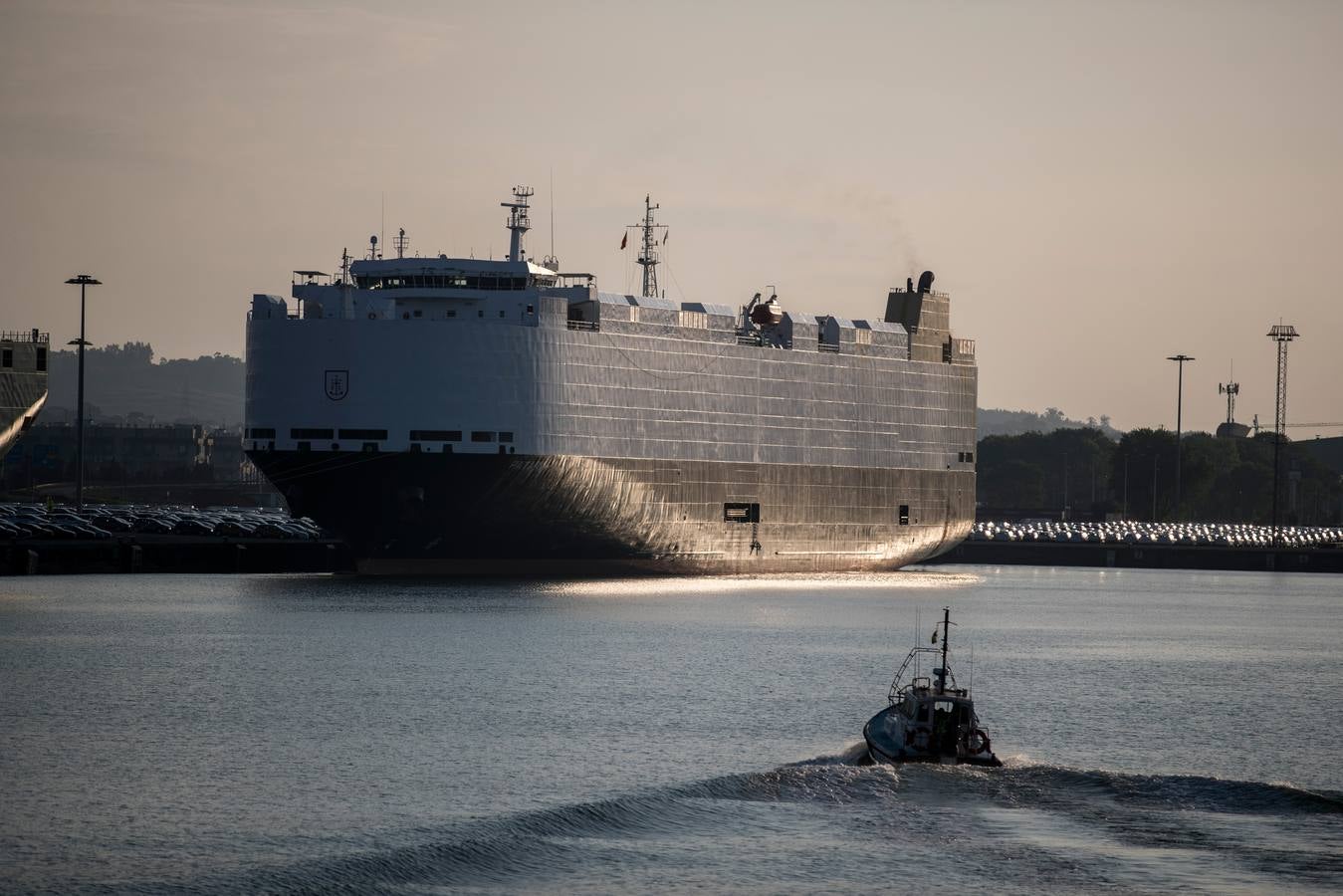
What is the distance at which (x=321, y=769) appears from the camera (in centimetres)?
5512

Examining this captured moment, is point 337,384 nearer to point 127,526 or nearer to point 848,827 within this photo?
point 127,526

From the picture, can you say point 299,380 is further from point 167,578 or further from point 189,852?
point 189,852

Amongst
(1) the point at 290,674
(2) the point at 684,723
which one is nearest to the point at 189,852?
(2) the point at 684,723

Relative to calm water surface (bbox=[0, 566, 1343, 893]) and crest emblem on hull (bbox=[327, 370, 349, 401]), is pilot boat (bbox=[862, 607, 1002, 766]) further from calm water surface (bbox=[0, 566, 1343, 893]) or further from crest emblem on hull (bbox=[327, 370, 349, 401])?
crest emblem on hull (bbox=[327, 370, 349, 401])

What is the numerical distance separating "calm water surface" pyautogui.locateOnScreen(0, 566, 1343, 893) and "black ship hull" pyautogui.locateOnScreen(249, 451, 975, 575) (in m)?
18.4

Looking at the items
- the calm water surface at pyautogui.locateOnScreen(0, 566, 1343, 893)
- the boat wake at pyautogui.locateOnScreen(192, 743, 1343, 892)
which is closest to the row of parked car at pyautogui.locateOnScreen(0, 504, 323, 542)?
the calm water surface at pyautogui.locateOnScreen(0, 566, 1343, 893)

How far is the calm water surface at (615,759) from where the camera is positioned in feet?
148

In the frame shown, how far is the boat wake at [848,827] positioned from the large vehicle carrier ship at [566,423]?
227 feet

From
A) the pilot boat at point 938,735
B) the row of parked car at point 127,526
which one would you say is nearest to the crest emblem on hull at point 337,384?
the row of parked car at point 127,526

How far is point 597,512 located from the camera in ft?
434

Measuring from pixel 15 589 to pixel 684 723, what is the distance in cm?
6292

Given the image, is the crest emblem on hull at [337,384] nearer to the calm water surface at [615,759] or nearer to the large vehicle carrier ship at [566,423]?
the large vehicle carrier ship at [566,423]

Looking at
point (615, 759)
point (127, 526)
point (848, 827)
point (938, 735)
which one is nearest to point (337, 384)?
point (127, 526)

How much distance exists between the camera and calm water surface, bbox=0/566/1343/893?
4512 cm
